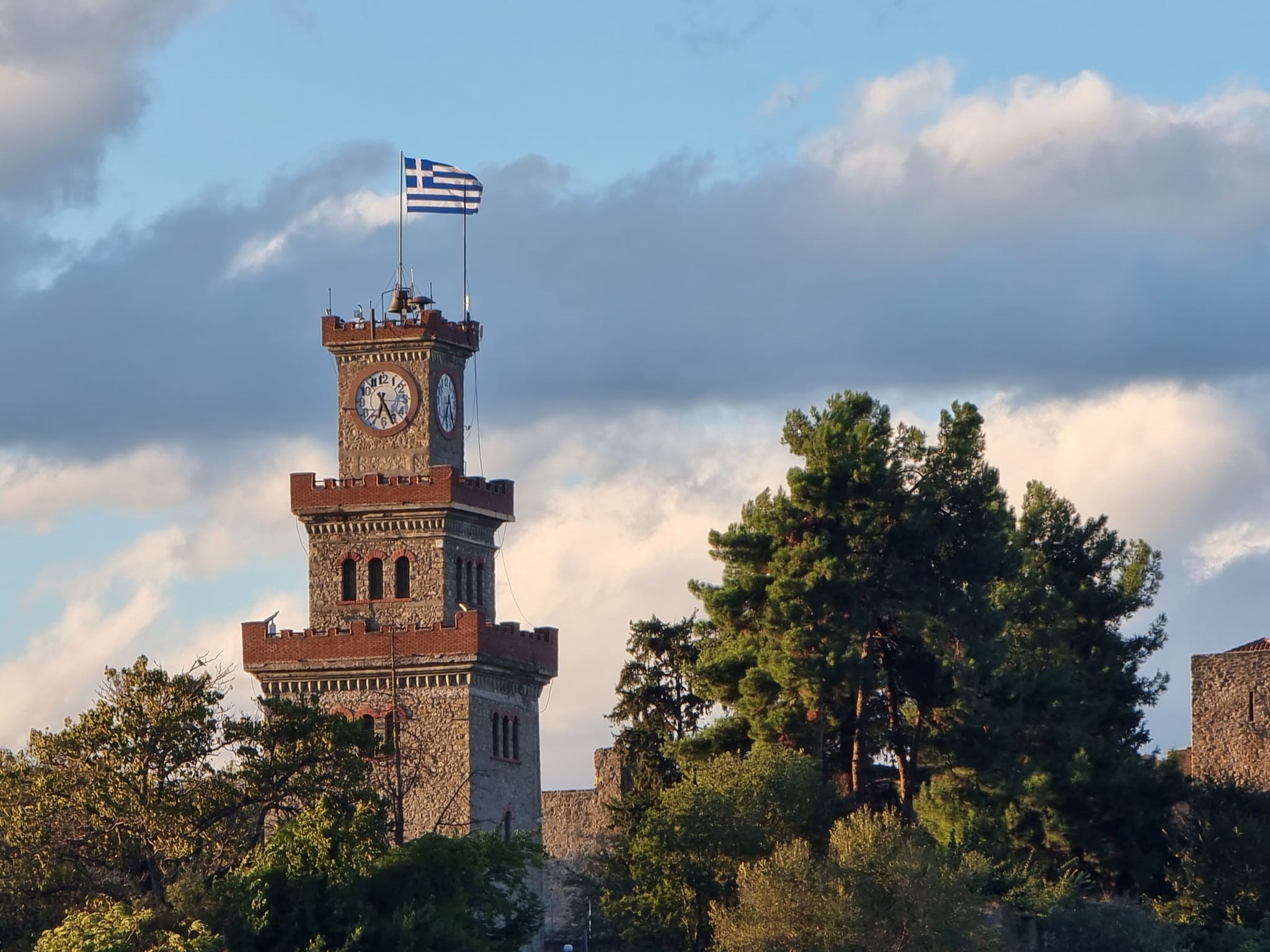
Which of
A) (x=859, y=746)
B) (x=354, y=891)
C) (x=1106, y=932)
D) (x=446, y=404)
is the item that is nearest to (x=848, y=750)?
(x=859, y=746)

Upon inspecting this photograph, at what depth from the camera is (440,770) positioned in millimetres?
68312

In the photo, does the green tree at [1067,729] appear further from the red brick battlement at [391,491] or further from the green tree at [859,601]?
the red brick battlement at [391,491]

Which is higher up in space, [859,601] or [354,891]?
[859,601]

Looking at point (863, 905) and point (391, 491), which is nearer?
point (863, 905)

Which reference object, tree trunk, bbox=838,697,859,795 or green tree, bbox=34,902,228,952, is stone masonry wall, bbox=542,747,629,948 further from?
green tree, bbox=34,902,228,952

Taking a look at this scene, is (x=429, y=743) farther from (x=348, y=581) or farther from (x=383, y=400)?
(x=383, y=400)

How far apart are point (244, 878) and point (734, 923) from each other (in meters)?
10.4

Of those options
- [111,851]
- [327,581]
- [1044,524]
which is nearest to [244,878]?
[111,851]

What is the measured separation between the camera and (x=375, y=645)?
69.1 metres

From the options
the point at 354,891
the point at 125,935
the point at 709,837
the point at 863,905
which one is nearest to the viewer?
the point at 125,935

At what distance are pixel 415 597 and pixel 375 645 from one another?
56.8 inches

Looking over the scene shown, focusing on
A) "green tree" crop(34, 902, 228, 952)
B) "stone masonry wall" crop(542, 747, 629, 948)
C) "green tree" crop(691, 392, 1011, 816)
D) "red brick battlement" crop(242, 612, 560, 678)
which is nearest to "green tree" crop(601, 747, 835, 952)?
"green tree" crop(691, 392, 1011, 816)

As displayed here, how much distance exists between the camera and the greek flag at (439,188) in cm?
7100

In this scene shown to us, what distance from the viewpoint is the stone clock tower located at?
68.7 meters
